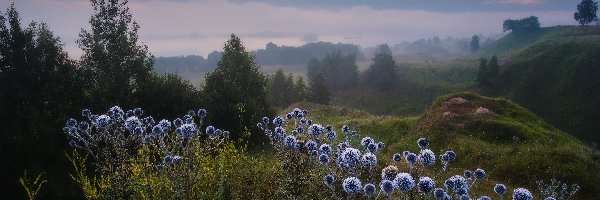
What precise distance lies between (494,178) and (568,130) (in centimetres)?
5074

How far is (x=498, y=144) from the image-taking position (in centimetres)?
2473

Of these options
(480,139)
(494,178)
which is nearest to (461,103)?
(480,139)

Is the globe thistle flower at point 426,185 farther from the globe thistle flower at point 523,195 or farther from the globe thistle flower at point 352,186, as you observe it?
the globe thistle flower at point 523,195

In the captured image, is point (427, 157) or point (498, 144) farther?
point (498, 144)

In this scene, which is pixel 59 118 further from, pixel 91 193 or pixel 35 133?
pixel 91 193

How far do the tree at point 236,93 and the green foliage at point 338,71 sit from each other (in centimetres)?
8563

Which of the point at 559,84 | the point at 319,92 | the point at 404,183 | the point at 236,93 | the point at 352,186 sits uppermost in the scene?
the point at 404,183

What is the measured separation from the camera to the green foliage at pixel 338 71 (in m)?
126

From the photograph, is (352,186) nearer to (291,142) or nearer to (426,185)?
(426,185)

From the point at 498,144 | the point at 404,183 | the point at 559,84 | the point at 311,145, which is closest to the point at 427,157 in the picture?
the point at 404,183

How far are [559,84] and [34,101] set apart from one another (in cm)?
8163

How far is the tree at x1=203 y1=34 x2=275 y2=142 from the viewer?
2965 centimetres

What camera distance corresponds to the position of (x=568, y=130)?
60156 mm

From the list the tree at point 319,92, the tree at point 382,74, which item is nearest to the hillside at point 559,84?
the tree at point 382,74
